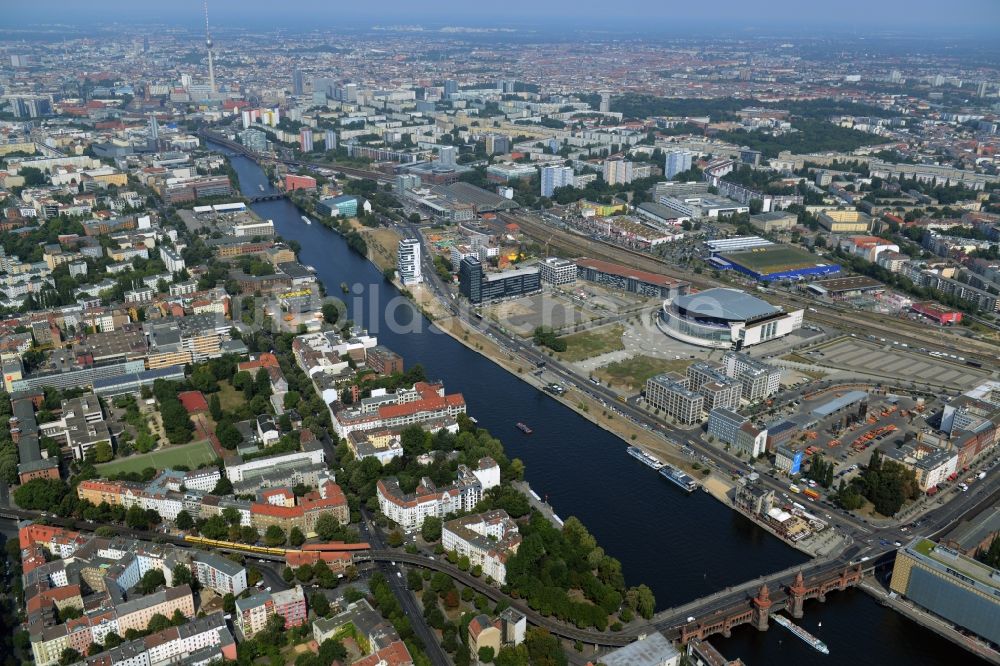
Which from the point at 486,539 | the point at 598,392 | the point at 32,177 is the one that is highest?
the point at 32,177

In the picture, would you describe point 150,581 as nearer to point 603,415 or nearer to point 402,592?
point 402,592

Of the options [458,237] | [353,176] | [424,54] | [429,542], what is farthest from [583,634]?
→ [424,54]

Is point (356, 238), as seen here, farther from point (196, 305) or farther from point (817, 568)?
point (817, 568)

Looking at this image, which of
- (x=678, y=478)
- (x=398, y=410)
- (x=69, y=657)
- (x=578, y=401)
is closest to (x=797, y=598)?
(x=678, y=478)

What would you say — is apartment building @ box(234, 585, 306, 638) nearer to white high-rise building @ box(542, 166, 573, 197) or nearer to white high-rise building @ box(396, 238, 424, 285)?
white high-rise building @ box(396, 238, 424, 285)

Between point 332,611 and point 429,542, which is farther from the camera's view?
point 429,542

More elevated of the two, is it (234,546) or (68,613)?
(68,613)
